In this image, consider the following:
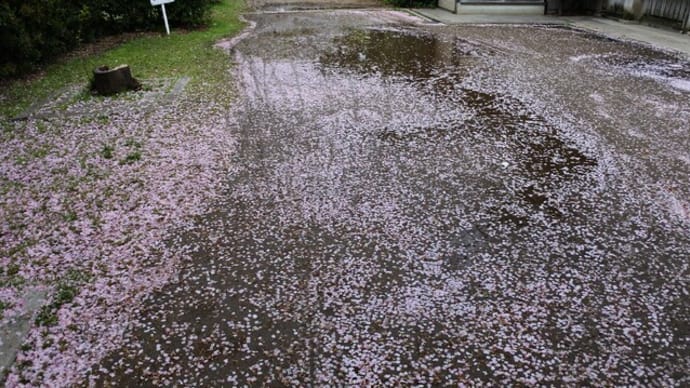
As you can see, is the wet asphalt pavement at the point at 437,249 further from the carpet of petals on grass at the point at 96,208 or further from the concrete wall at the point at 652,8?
the concrete wall at the point at 652,8

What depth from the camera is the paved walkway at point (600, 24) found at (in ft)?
27.9

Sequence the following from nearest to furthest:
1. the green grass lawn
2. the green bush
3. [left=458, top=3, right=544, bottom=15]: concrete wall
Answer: the green grass lawn < the green bush < [left=458, top=3, right=544, bottom=15]: concrete wall

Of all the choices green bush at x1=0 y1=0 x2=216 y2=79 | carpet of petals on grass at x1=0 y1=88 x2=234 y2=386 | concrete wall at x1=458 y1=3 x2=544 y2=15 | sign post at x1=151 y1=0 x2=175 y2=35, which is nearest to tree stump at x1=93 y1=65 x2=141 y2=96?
carpet of petals on grass at x1=0 y1=88 x2=234 y2=386

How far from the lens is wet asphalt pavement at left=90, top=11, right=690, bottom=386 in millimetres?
2043

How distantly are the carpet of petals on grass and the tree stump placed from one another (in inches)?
16.8

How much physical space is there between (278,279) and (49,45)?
6.36m

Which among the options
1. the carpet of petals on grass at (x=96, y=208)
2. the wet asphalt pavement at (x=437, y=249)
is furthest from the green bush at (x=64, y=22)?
the wet asphalt pavement at (x=437, y=249)

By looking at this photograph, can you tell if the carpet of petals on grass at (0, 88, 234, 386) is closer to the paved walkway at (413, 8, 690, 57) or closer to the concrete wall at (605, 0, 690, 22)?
the paved walkway at (413, 8, 690, 57)

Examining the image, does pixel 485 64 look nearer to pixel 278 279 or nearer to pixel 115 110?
pixel 115 110

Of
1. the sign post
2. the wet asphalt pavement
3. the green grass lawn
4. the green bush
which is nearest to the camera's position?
the wet asphalt pavement

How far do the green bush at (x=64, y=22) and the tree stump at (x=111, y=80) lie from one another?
1443 mm

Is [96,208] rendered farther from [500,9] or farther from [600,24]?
[500,9]

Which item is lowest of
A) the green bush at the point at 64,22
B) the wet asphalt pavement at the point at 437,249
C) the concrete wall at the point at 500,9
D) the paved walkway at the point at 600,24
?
the wet asphalt pavement at the point at 437,249

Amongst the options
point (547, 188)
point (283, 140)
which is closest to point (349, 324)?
point (547, 188)
